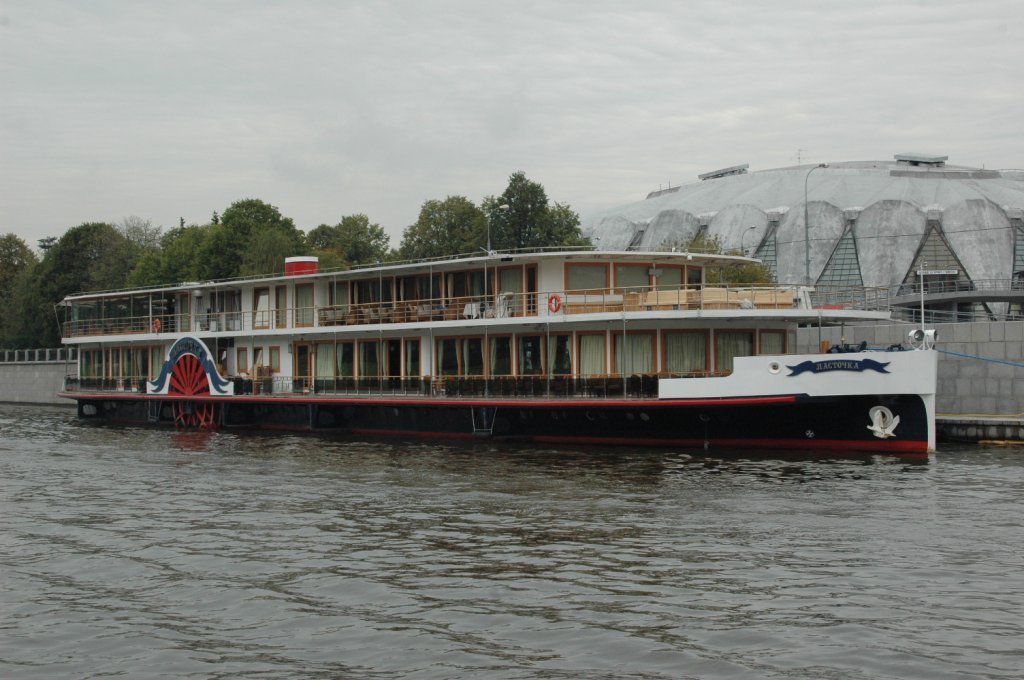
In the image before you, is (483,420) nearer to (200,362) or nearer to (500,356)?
(500,356)

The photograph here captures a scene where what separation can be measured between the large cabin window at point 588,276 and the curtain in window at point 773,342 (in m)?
4.77

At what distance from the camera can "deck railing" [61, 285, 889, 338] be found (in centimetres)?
2986

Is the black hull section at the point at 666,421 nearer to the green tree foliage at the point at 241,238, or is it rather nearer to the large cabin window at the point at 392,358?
the large cabin window at the point at 392,358

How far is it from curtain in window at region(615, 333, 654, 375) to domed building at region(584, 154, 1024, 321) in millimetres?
54048

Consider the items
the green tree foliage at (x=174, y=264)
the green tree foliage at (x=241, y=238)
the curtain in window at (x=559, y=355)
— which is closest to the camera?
the curtain in window at (x=559, y=355)

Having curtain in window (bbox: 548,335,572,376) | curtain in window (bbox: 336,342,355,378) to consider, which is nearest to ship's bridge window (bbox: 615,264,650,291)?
curtain in window (bbox: 548,335,572,376)

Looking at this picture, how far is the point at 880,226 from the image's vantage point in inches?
3529

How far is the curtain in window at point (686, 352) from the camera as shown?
99.7ft

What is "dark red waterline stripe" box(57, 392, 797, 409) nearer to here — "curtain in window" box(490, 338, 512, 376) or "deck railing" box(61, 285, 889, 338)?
"curtain in window" box(490, 338, 512, 376)

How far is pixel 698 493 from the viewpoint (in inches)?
846

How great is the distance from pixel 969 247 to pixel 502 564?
8062 centimetres

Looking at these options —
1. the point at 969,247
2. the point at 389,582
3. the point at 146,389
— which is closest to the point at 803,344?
the point at 146,389

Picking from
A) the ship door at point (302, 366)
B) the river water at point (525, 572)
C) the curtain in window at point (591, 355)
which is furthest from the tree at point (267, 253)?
the river water at point (525, 572)

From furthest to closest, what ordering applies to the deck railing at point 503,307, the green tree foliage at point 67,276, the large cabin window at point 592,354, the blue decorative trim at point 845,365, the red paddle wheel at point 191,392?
the green tree foliage at point 67,276 < the red paddle wheel at point 191,392 < the large cabin window at point 592,354 < the deck railing at point 503,307 < the blue decorative trim at point 845,365
